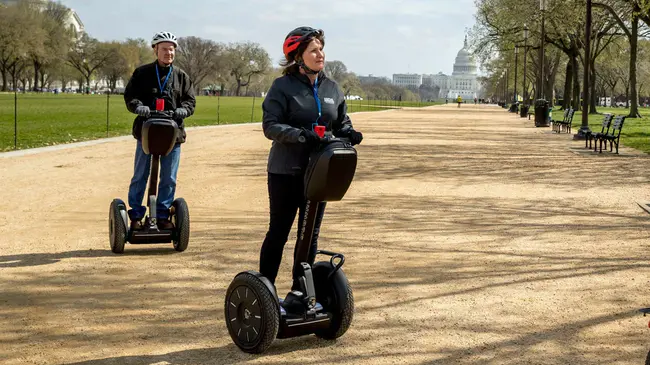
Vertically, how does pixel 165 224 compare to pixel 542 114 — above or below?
below

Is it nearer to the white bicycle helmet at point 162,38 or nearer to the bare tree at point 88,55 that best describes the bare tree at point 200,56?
the bare tree at point 88,55

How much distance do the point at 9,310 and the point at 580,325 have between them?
12.2 feet

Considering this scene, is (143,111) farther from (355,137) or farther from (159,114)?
(355,137)

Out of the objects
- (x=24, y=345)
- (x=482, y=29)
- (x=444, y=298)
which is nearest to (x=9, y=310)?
(x=24, y=345)

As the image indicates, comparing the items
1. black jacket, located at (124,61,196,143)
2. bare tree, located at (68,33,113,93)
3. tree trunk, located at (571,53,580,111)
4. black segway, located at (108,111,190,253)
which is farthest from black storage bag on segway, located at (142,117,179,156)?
bare tree, located at (68,33,113,93)

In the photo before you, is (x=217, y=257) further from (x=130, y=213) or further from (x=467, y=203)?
(x=467, y=203)

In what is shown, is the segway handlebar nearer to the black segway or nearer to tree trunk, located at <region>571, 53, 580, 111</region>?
the black segway

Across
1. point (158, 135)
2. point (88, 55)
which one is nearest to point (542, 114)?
point (158, 135)

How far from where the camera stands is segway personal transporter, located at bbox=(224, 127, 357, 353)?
474cm

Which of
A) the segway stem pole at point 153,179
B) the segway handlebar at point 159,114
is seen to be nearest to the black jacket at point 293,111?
the segway handlebar at point 159,114

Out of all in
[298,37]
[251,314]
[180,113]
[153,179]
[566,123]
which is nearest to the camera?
[298,37]

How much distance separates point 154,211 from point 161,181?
275 mm

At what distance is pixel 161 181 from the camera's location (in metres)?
8.19

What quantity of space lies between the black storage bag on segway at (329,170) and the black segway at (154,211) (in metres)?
3.13
